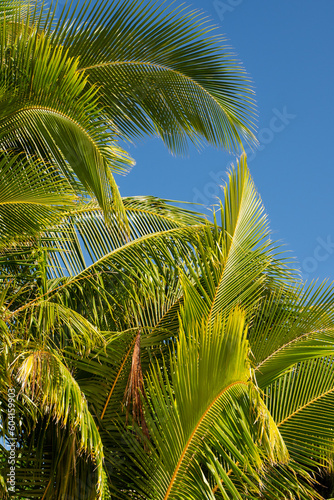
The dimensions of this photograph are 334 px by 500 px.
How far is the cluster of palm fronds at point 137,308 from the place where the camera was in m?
3.29

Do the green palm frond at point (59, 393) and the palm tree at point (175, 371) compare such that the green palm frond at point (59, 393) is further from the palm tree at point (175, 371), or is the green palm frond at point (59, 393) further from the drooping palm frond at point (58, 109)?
the drooping palm frond at point (58, 109)

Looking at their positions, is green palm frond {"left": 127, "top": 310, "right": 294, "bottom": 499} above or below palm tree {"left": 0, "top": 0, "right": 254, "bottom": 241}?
below

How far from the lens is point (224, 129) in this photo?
20.5 feet

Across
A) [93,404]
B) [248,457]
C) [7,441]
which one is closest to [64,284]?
[93,404]

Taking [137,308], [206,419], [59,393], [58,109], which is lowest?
[206,419]

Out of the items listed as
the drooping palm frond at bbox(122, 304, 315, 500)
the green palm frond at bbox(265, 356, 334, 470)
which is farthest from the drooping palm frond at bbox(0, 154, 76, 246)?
the green palm frond at bbox(265, 356, 334, 470)

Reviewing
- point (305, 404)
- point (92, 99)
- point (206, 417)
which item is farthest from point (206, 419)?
point (92, 99)

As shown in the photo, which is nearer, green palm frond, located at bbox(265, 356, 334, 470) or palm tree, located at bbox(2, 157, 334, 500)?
palm tree, located at bbox(2, 157, 334, 500)

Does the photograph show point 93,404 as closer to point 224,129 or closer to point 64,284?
point 64,284

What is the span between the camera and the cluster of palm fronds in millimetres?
3287

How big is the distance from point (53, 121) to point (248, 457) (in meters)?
2.62

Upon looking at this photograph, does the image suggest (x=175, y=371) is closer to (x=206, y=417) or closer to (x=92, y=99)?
(x=206, y=417)

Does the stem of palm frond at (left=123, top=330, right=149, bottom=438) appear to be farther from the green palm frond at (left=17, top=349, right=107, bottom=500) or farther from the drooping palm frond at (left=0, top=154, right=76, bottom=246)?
the drooping palm frond at (left=0, top=154, right=76, bottom=246)

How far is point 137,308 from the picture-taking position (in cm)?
525
